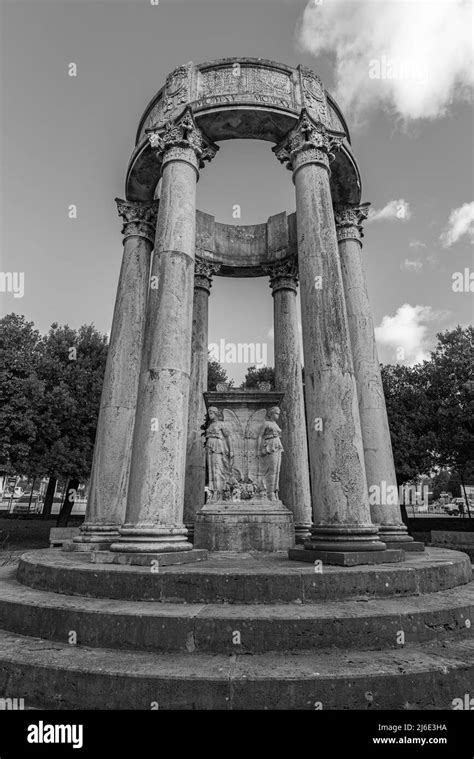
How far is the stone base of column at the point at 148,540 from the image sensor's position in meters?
9.20

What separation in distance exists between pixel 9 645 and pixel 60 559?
140 inches

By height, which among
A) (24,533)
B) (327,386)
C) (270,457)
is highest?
(327,386)

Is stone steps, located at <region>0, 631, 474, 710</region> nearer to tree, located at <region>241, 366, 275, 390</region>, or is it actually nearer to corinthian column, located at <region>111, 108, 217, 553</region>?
corinthian column, located at <region>111, 108, 217, 553</region>

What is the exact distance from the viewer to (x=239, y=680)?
520cm

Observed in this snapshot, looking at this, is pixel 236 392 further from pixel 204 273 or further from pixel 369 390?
Result: pixel 204 273

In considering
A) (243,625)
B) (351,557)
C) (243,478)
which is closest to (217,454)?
(243,478)

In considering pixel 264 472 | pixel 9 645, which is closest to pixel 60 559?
pixel 9 645

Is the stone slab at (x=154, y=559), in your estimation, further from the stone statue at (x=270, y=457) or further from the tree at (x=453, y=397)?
the tree at (x=453, y=397)

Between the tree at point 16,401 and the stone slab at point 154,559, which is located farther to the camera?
the tree at point 16,401

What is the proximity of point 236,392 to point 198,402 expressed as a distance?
107 inches

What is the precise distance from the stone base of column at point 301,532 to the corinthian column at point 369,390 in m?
2.91

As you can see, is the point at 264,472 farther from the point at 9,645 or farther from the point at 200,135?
the point at 200,135

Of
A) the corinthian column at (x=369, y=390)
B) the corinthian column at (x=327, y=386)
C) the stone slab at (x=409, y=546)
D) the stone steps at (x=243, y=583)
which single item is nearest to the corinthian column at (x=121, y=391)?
the stone steps at (x=243, y=583)

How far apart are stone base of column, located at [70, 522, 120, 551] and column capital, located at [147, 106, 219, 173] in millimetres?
10611
